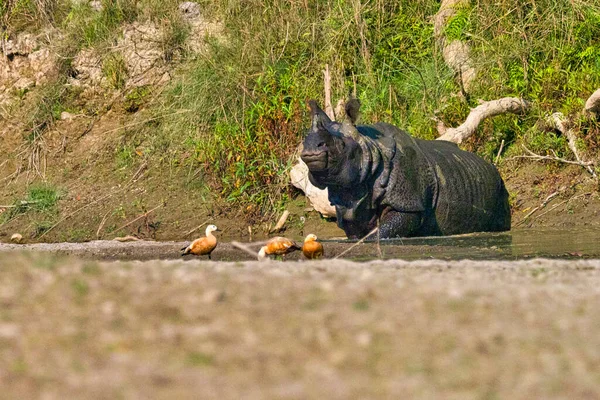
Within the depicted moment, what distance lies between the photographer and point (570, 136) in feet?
40.9

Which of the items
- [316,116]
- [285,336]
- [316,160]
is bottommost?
A: [316,160]

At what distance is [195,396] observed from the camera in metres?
3.13

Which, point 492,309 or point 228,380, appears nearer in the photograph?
point 228,380

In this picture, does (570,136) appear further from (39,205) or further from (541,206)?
(39,205)

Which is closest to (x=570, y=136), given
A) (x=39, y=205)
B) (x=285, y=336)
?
(x=39, y=205)

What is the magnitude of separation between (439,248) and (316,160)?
4.86 feet

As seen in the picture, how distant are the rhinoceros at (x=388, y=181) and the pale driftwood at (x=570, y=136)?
158cm

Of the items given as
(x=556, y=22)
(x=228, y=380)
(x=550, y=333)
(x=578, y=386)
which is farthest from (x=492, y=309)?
(x=556, y=22)

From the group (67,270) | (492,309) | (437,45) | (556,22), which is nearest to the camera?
(492,309)

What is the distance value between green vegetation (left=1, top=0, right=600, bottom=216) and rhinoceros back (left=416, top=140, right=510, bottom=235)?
1.46 meters

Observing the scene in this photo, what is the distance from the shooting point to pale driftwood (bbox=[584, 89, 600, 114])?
39.1 ft

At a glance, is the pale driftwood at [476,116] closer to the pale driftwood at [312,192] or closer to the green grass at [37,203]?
the pale driftwood at [312,192]

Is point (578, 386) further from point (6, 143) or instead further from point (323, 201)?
point (6, 143)

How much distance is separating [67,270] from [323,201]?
25.0 feet
